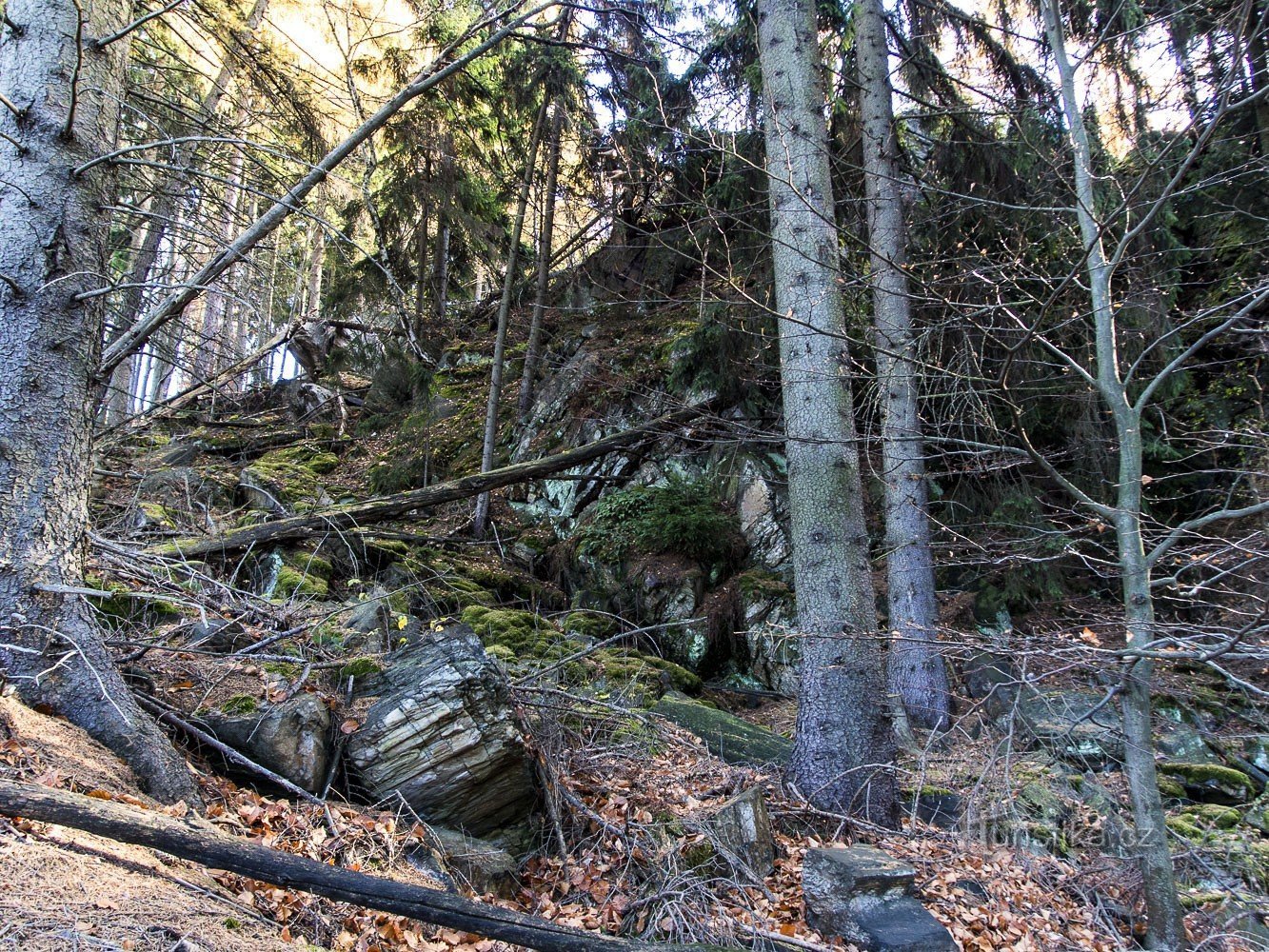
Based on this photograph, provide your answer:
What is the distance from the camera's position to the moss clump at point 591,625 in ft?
28.8

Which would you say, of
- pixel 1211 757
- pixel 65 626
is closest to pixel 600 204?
pixel 65 626

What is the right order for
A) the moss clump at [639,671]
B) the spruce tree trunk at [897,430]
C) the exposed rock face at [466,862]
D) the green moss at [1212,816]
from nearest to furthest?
the exposed rock face at [466,862], the green moss at [1212,816], the moss clump at [639,671], the spruce tree trunk at [897,430]

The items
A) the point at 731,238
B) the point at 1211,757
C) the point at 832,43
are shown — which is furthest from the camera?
the point at 731,238

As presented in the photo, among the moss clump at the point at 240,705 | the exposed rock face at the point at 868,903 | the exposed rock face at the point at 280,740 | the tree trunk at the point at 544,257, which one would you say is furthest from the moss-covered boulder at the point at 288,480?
the exposed rock face at the point at 868,903

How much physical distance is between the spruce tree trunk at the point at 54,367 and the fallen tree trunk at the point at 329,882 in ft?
2.75

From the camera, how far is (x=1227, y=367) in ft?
29.8

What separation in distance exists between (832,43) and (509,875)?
1105 cm

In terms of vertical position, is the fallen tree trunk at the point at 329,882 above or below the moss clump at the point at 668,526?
below

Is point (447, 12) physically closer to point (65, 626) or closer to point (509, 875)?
point (65, 626)

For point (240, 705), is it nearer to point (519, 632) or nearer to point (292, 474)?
point (519, 632)

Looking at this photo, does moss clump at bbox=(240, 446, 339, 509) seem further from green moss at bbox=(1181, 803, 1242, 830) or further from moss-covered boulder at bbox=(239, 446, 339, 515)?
green moss at bbox=(1181, 803, 1242, 830)

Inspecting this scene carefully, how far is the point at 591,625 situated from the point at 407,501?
2861 millimetres

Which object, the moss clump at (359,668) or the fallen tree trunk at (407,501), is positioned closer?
the moss clump at (359,668)

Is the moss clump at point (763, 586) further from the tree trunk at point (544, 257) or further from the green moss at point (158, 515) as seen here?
the green moss at point (158, 515)
